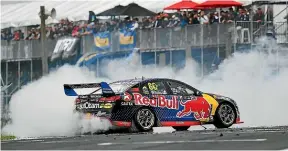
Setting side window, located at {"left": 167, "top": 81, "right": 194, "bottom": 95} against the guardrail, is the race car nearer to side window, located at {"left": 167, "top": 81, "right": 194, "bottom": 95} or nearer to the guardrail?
side window, located at {"left": 167, "top": 81, "right": 194, "bottom": 95}

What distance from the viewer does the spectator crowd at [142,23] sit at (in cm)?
3144

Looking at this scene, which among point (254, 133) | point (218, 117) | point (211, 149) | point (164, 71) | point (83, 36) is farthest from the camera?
point (83, 36)

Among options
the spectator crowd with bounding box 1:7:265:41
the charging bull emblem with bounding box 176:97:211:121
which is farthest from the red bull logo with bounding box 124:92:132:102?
the spectator crowd with bounding box 1:7:265:41

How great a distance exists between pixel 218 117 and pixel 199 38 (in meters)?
11.2

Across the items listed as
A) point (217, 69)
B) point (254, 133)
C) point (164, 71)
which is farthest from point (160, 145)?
point (164, 71)

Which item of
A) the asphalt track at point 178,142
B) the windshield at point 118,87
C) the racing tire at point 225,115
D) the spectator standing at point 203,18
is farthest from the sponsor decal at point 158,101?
the spectator standing at point 203,18

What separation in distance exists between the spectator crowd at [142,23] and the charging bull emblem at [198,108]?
10410mm

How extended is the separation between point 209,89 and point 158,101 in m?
9.66

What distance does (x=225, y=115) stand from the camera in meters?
21.2

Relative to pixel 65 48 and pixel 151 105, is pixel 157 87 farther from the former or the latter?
pixel 65 48

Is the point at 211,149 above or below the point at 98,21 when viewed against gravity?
below

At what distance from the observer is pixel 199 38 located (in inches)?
1262

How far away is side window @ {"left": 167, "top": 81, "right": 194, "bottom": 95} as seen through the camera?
Answer: 20741mm

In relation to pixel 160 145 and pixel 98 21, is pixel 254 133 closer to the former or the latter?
pixel 160 145
